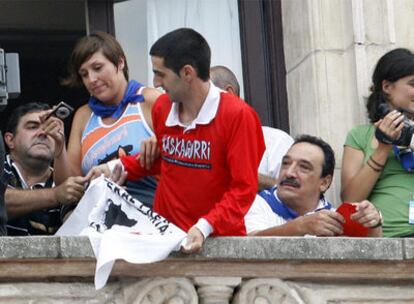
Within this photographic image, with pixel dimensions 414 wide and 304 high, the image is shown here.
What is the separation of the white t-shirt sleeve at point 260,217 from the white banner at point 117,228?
0.80 meters

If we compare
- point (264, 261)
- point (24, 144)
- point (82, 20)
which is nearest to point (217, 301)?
point (264, 261)

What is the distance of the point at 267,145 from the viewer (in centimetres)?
1355

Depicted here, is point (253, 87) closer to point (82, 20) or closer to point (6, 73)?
point (82, 20)

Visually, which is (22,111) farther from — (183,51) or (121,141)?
(183,51)

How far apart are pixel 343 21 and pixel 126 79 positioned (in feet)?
6.32

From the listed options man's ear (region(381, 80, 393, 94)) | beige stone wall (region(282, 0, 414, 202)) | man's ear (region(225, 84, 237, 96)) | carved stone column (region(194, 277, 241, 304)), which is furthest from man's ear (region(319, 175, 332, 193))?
carved stone column (region(194, 277, 241, 304))

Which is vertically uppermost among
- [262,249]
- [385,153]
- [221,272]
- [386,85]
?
[386,85]

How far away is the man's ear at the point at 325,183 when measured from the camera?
13.1 metres

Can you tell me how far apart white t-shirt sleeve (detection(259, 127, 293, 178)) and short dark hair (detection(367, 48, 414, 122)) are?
55cm

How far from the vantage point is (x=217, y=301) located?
Answer: 1180cm

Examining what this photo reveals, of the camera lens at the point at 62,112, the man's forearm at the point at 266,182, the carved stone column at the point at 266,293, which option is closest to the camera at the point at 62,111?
the camera lens at the point at 62,112

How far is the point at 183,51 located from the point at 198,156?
569mm

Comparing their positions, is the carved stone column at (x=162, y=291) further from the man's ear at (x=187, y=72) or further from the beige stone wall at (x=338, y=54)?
the beige stone wall at (x=338, y=54)

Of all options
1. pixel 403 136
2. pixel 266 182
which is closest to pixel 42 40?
pixel 266 182
